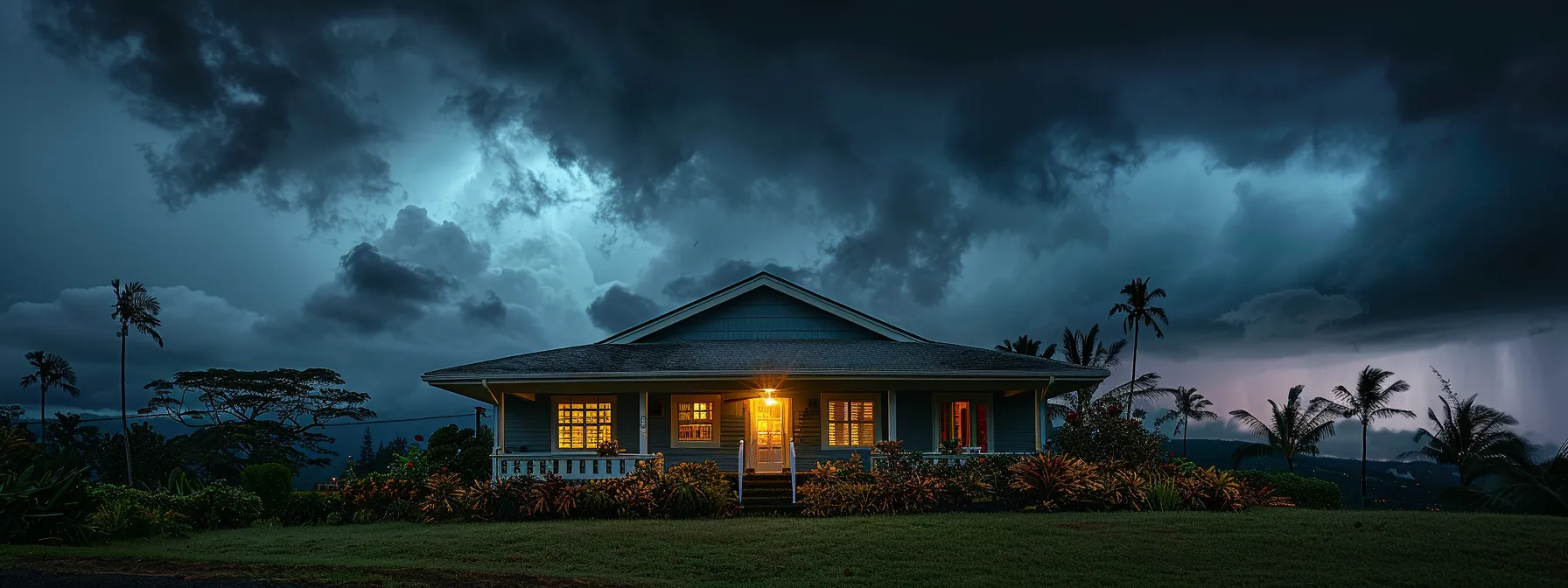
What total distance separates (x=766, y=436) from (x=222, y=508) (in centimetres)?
1107

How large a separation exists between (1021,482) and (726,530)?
5806mm

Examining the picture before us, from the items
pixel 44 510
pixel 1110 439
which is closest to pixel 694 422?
pixel 1110 439

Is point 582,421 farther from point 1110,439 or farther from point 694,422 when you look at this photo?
point 1110,439

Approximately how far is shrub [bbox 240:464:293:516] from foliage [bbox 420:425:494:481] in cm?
323

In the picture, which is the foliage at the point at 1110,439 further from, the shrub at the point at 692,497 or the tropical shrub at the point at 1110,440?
the shrub at the point at 692,497

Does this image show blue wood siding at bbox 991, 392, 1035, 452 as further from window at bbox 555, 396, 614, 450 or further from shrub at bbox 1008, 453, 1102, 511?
window at bbox 555, 396, 614, 450

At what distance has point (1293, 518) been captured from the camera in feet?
50.6

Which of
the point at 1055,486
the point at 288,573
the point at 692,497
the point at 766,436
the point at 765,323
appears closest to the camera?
the point at 288,573

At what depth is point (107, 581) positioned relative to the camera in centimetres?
1007

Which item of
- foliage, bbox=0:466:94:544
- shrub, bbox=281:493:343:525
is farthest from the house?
foliage, bbox=0:466:94:544

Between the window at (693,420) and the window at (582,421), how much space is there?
57.9 inches

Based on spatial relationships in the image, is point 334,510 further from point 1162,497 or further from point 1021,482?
point 1162,497

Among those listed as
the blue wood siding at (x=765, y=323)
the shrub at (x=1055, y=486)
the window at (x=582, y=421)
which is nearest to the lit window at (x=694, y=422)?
the window at (x=582, y=421)

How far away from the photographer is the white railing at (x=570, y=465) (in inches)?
768
